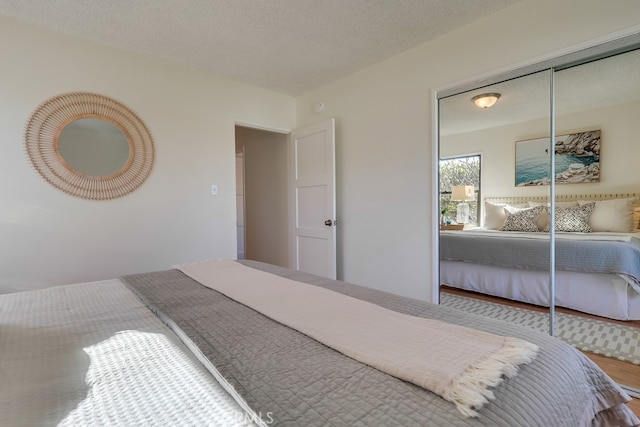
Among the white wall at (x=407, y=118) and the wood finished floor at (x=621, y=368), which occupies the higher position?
the white wall at (x=407, y=118)

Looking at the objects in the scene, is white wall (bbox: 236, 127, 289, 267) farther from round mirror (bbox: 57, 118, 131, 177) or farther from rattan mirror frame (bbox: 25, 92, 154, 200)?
round mirror (bbox: 57, 118, 131, 177)

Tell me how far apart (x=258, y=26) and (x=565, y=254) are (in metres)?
2.64

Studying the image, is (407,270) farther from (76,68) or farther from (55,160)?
(76,68)

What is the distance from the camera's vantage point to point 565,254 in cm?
204

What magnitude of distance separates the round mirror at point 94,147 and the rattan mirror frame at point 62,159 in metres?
0.03

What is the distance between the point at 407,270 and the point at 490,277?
0.64 meters

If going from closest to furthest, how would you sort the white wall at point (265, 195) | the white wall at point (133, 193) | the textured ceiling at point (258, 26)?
the textured ceiling at point (258, 26) → the white wall at point (133, 193) → the white wall at point (265, 195)

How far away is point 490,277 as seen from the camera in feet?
8.02

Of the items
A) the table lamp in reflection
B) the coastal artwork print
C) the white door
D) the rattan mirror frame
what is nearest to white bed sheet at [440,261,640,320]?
the table lamp in reflection

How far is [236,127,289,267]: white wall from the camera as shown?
161 inches

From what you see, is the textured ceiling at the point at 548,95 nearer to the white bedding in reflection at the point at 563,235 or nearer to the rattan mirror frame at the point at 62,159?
the white bedding in reflection at the point at 563,235

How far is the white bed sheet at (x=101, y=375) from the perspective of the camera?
1.91 feet

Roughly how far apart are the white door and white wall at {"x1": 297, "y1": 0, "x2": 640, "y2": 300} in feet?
0.48

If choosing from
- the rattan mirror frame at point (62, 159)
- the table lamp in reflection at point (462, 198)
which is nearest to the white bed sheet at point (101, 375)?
the rattan mirror frame at point (62, 159)
